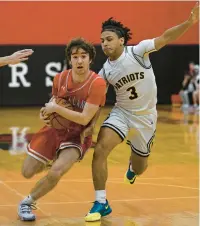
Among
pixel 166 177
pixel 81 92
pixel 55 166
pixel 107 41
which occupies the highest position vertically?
pixel 107 41

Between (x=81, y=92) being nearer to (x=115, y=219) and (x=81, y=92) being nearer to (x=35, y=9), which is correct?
(x=115, y=219)

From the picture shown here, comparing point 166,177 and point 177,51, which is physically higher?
point 177,51

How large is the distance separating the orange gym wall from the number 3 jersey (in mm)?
11780

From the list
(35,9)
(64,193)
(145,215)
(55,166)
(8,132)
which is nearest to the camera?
(55,166)

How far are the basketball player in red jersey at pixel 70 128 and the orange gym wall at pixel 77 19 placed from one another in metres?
12.3

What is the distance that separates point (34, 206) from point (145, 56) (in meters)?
2.05

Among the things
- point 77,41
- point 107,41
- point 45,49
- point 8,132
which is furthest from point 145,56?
point 45,49

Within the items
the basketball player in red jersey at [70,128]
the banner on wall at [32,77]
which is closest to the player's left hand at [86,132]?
the basketball player in red jersey at [70,128]

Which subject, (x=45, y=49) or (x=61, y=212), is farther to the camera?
(x=45, y=49)

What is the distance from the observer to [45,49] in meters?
18.8

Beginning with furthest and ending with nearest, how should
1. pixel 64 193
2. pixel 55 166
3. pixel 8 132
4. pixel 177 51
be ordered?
pixel 177 51
pixel 8 132
pixel 64 193
pixel 55 166

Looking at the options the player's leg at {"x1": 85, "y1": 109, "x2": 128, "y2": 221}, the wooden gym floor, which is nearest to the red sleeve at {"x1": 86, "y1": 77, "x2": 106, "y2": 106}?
the player's leg at {"x1": 85, "y1": 109, "x2": 128, "y2": 221}

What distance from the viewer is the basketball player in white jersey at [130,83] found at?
6723 millimetres

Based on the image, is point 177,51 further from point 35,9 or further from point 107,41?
point 107,41
